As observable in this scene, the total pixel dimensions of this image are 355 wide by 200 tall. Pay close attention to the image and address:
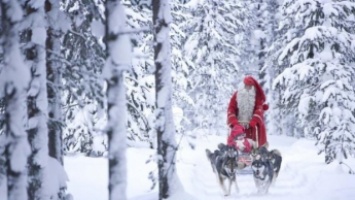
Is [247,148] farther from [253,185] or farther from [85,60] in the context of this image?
[85,60]

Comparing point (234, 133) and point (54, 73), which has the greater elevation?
point (54, 73)

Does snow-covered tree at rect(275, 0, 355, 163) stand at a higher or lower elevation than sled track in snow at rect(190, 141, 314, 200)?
higher

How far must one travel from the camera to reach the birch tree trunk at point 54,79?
292 inches

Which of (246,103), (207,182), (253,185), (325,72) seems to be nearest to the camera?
(253,185)

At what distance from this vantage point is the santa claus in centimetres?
1339

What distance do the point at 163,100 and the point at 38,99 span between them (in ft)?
7.93

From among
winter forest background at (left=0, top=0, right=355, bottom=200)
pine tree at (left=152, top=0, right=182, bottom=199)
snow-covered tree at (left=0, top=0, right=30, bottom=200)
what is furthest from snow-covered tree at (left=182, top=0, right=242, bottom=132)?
snow-covered tree at (left=0, top=0, right=30, bottom=200)

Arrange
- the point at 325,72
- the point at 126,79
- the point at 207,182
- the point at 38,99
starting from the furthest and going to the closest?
the point at 126,79
the point at 325,72
the point at 207,182
the point at 38,99

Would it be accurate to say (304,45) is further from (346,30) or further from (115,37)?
(115,37)

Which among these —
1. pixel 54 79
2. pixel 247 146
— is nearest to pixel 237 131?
pixel 247 146

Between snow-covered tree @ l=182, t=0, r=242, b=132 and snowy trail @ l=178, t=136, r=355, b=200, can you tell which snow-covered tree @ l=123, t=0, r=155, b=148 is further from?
snow-covered tree @ l=182, t=0, r=242, b=132

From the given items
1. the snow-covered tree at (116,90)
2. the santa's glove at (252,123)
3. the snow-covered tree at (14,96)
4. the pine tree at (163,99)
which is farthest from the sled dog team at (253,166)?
the snow-covered tree at (14,96)

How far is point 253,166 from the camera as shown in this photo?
1142cm

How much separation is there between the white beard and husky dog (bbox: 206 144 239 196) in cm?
200
